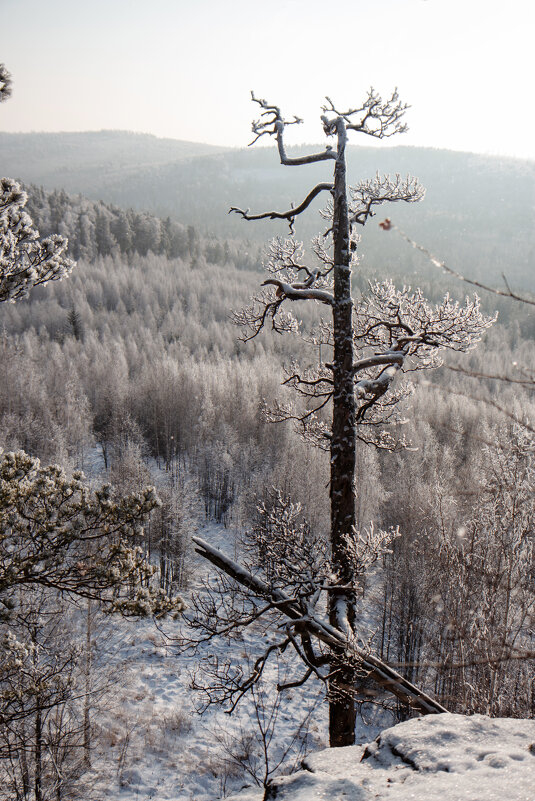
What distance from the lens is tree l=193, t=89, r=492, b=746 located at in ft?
14.3

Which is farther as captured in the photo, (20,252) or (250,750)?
(250,750)

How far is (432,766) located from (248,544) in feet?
6.74

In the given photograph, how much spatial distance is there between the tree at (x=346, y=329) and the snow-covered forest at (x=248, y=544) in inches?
1.5

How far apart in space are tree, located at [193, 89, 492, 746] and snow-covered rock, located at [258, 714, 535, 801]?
2.96ft

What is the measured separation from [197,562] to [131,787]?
648 inches

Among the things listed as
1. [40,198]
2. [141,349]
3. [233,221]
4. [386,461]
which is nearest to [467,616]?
[386,461]

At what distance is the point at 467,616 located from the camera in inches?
421

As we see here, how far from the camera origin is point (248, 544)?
4145 millimetres

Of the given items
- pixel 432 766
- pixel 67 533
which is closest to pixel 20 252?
pixel 67 533

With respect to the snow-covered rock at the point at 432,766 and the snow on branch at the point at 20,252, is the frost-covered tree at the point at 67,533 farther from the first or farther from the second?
the snow-covered rock at the point at 432,766

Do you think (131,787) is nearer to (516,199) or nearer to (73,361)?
(73,361)

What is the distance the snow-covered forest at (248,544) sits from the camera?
13.2 ft

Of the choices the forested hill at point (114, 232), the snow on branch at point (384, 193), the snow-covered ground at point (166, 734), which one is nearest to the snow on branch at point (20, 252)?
the snow on branch at point (384, 193)

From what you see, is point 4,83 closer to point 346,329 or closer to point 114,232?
point 346,329
